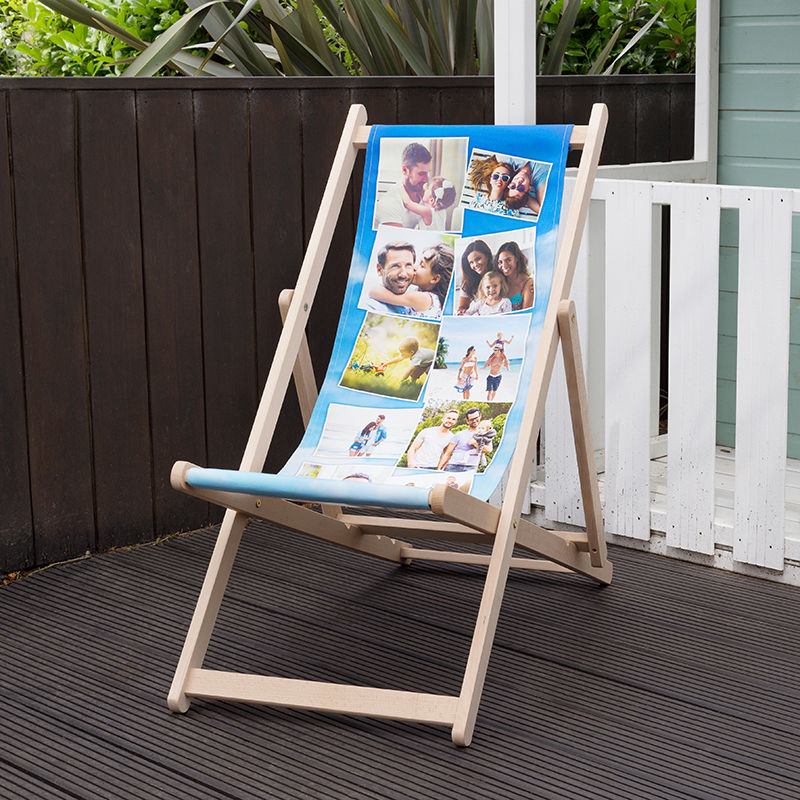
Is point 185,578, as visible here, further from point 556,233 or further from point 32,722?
point 556,233

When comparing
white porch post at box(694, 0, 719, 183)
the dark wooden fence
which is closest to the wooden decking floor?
the dark wooden fence

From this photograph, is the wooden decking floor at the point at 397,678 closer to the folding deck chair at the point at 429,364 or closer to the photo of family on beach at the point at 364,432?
the folding deck chair at the point at 429,364

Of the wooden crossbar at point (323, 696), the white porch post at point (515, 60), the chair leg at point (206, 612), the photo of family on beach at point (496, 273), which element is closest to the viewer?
the wooden crossbar at point (323, 696)

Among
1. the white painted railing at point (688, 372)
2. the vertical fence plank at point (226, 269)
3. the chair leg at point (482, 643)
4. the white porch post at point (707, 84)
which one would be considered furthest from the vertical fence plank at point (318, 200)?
the chair leg at point (482, 643)

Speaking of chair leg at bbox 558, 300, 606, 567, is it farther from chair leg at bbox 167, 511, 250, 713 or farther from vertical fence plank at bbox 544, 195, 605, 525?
chair leg at bbox 167, 511, 250, 713

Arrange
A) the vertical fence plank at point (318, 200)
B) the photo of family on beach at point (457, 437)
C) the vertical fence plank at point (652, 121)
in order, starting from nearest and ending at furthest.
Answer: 1. the photo of family on beach at point (457, 437)
2. the vertical fence plank at point (318, 200)
3. the vertical fence plank at point (652, 121)

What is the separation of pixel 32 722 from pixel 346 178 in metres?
1.46

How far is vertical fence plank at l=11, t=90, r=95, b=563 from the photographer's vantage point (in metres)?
3.14

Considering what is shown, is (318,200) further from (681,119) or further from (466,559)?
(681,119)

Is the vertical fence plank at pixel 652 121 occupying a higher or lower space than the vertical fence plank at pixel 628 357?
higher

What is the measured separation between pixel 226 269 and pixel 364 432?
944mm

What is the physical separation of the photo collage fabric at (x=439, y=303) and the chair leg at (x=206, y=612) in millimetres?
195

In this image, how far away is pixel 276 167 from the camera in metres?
3.56

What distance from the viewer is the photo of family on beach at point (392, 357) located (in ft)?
9.45
